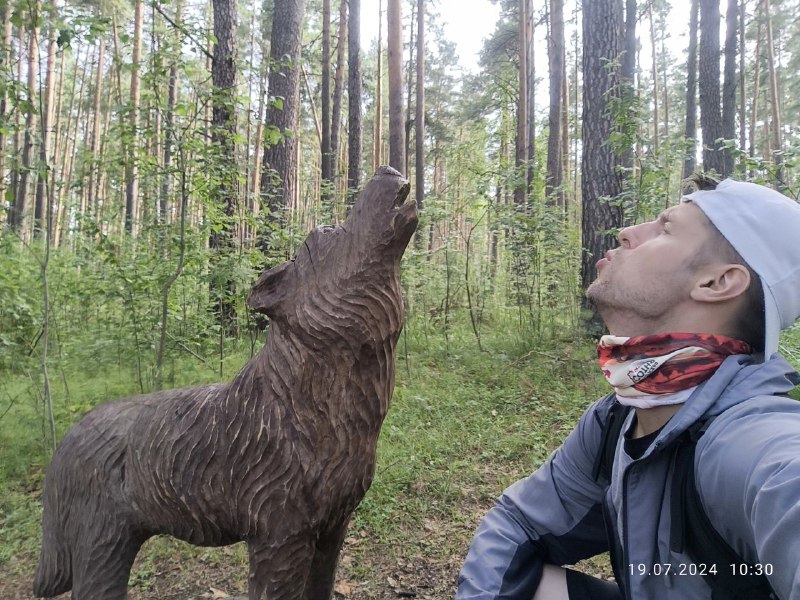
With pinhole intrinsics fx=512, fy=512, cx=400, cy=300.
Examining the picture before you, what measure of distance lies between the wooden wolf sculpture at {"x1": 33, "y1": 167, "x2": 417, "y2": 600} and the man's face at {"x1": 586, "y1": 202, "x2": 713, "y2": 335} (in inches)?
24.8

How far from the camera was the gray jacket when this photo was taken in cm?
90

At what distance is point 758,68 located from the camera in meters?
21.1

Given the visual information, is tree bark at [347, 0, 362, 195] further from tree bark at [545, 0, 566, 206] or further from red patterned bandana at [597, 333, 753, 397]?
red patterned bandana at [597, 333, 753, 397]

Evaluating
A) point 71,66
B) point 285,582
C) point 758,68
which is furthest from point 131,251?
point 758,68

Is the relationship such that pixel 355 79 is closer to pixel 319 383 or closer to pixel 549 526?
pixel 319 383

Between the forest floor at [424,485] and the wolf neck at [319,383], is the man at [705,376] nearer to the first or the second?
the wolf neck at [319,383]

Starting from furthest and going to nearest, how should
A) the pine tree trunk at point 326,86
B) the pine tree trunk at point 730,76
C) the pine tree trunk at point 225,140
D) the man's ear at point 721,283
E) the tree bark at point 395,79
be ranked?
1. the pine tree trunk at point 326,86
2. the pine tree trunk at point 730,76
3. the tree bark at point 395,79
4. the pine tree trunk at point 225,140
5. the man's ear at point 721,283

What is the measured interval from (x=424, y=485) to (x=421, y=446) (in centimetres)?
58

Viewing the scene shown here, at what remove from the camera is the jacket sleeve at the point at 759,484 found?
86 cm

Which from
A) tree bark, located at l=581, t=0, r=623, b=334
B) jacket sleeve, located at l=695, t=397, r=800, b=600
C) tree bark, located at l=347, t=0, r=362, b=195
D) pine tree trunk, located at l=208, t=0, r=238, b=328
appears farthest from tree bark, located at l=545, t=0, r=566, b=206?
jacket sleeve, located at l=695, t=397, r=800, b=600

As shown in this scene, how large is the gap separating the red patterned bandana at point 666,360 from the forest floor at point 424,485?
2026 mm

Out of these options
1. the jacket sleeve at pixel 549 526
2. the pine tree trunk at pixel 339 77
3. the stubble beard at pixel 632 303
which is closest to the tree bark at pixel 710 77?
the pine tree trunk at pixel 339 77

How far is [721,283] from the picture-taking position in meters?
1.24

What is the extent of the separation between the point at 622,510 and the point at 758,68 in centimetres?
2631
